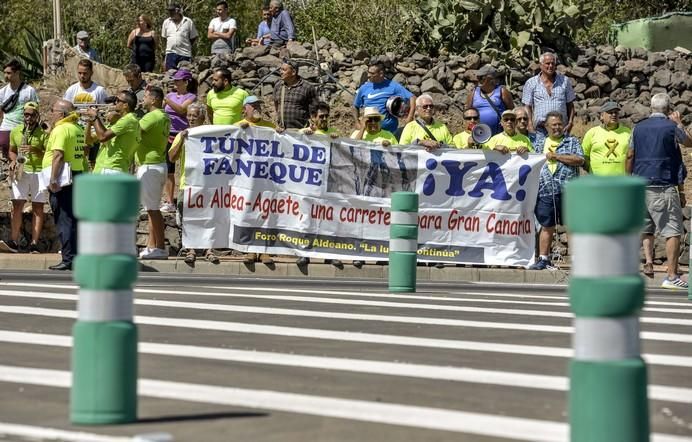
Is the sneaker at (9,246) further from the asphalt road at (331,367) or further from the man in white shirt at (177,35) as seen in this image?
the man in white shirt at (177,35)

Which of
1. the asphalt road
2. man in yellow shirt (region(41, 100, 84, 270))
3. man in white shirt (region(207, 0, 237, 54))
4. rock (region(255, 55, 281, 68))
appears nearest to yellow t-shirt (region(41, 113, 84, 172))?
man in yellow shirt (region(41, 100, 84, 270))

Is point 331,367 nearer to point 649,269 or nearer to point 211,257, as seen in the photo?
point 649,269

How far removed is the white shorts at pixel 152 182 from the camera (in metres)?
19.1

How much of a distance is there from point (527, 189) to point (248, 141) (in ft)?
10.8

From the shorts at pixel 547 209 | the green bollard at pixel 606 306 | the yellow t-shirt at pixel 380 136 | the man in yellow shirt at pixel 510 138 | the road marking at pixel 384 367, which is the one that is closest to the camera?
the green bollard at pixel 606 306

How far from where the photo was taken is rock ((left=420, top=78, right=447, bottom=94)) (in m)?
30.0

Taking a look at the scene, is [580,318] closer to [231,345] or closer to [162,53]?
[231,345]

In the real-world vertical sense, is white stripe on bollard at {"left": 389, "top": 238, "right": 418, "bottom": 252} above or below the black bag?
below

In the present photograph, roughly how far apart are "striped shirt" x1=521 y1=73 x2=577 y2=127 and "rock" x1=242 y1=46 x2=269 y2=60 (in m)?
9.71

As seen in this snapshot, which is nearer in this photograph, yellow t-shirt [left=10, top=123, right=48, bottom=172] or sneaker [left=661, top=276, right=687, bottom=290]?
sneaker [left=661, top=276, right=687, bottom=290]

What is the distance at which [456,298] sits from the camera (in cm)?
1380

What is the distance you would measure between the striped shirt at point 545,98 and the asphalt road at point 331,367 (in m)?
8.31

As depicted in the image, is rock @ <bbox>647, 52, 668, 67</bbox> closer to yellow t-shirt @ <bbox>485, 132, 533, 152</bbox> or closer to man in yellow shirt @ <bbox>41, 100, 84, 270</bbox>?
yellow t-shirt @ <bbox>485, 132, 533, 152</bbox>

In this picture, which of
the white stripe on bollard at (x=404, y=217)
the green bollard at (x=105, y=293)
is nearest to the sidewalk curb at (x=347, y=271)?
the white stripe on bollard at (x=404, y=217)
